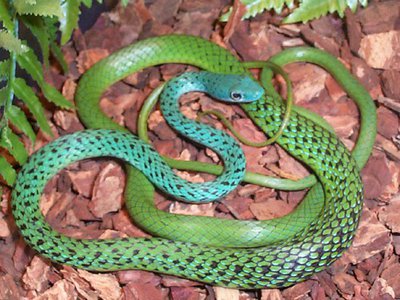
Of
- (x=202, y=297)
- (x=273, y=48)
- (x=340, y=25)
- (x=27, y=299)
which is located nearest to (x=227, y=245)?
(x=202, y=297)

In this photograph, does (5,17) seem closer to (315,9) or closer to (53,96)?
(53,96)

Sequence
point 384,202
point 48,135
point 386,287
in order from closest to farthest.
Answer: point 386,287
point 384,202
point 48,135

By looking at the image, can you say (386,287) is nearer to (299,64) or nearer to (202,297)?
(202,297)

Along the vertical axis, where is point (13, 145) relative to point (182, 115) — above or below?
above

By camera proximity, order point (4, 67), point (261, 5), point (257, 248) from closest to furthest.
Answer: point (257, 248)
point (4, 67)
point (261, 5)

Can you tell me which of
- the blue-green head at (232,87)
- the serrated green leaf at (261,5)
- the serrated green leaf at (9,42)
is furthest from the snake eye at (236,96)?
the serrated green leaf at (9,42)

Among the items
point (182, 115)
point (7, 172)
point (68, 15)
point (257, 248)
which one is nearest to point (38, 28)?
point (68, 15)
